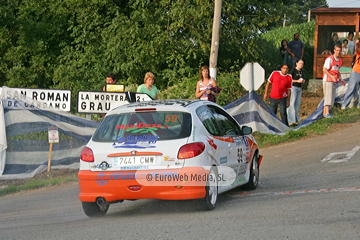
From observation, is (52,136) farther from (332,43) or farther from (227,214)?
(332,43)

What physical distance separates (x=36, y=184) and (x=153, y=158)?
4.50 m

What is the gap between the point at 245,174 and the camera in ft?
32.4

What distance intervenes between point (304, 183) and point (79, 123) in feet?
16.9

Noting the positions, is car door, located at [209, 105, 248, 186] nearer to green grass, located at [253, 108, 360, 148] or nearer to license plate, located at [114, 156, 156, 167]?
license plate, located at [114, 156, 156, 167]

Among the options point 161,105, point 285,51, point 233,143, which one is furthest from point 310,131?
point 285,51

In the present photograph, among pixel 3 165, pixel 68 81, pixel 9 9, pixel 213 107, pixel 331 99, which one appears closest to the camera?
pixel 213 107

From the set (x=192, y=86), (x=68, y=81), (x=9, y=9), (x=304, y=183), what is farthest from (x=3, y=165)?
(x=9, y=9)

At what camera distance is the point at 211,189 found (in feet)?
27.0

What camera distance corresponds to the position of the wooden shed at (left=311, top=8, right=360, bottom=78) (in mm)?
27203

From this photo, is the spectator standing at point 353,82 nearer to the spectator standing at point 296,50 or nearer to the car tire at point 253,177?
the spectator standing at point 296,50

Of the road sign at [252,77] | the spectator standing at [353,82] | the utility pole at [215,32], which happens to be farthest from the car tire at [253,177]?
the utility pole at [215,32]

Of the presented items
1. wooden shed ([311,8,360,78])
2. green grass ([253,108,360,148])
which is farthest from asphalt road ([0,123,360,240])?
wooden shed ([311,8,360,78])

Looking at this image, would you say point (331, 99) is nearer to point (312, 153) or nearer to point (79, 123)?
point (312, 153)

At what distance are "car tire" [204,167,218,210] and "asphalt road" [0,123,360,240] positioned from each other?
0.30 ft
